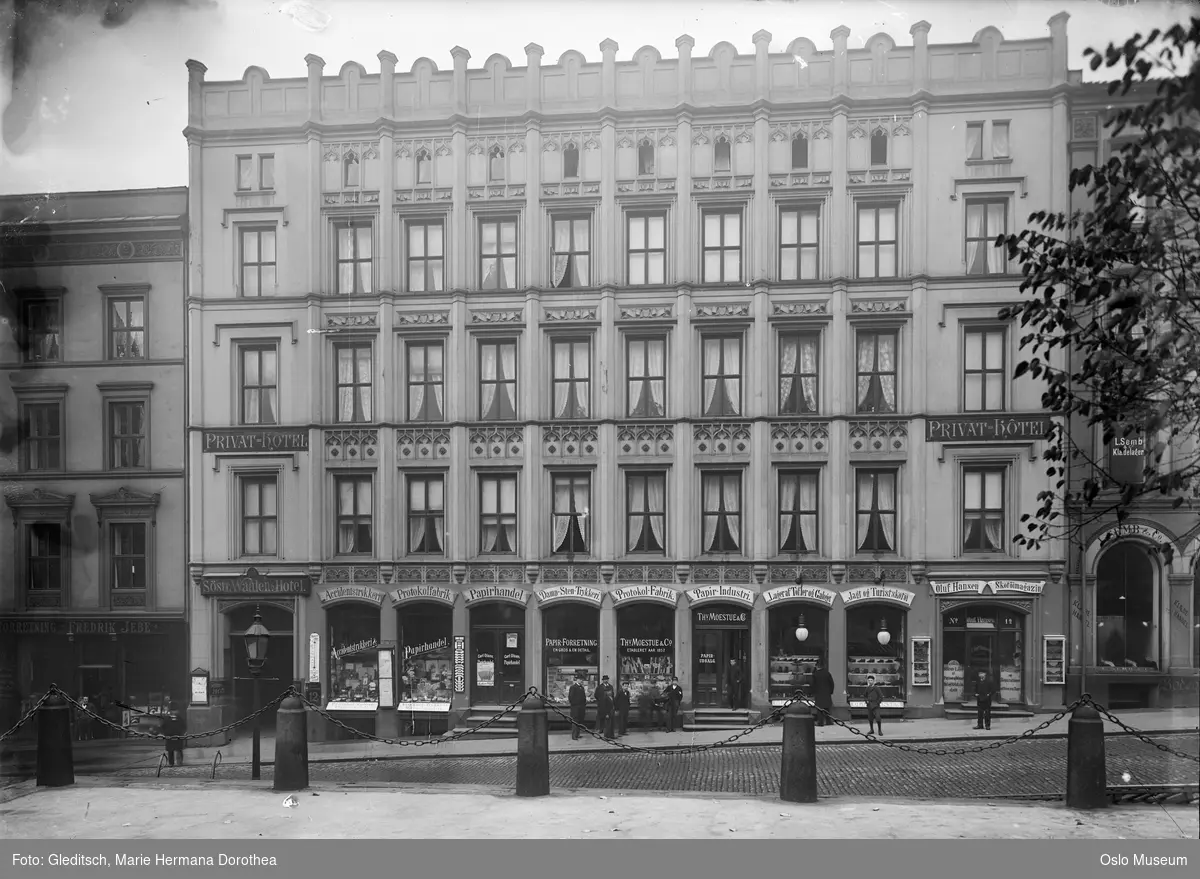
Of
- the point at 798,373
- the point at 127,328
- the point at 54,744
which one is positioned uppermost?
the point at 127,328

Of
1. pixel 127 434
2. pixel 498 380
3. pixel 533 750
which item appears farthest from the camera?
pixel 127 434

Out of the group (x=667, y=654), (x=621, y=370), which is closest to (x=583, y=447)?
(x=621, y=370)

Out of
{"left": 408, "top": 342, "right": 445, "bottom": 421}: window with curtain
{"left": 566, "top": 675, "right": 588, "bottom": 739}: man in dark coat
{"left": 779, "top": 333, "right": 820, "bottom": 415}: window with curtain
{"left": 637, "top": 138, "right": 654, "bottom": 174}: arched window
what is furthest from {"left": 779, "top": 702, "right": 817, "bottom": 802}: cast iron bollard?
{"left": 637, "top": 138, "right": 654, "bottom": 174}: arched window

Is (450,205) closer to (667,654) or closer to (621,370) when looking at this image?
(621,370)

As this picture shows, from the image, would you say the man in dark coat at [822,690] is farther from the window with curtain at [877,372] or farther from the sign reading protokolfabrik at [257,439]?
the sign reading protokolfabrik at [257,439]

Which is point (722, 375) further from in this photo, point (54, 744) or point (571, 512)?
point (54, 744)

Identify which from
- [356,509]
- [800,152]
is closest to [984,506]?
[800,152]
